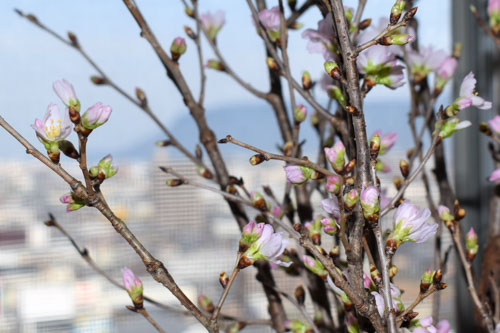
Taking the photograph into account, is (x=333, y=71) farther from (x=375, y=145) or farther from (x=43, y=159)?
(x=43, y=159)

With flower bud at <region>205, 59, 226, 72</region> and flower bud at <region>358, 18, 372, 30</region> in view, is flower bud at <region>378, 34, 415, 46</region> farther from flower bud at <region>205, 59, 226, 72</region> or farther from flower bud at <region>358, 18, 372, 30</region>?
flower bud at <region>205, 59, 226, 72</region>

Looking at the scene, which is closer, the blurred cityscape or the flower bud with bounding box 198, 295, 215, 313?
the flower bud with bounding box 198, 295, 215, 313

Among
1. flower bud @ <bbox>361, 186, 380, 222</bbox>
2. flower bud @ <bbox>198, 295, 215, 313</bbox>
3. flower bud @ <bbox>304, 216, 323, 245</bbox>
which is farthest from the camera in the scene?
flower bud @ <bbox>198, 295, 215, 313</bbox>

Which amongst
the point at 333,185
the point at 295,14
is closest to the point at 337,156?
the point at 333,185

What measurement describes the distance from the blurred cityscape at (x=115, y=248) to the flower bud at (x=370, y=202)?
31.1 inches

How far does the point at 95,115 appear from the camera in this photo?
0.32m

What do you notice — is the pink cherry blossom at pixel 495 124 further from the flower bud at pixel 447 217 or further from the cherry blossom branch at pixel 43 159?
the cherry blossom branch at pixel 43 159

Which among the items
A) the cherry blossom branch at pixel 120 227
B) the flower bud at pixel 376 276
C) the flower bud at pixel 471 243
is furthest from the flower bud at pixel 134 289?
the flower bud at pixel 471 243

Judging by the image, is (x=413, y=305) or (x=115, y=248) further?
(x=115, y=248)

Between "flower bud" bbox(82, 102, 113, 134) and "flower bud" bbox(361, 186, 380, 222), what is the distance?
157 millimetres

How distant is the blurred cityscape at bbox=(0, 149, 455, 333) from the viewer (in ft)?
3.69

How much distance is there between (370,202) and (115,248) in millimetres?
936

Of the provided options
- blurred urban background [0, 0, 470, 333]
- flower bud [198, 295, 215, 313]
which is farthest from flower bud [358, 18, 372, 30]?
blurred urban background [0, 0, 470, 333]

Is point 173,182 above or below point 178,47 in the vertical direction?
below
